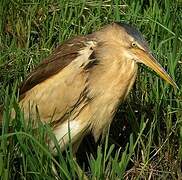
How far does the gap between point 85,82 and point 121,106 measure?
0.40 metres

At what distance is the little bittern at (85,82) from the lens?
8.53 ft

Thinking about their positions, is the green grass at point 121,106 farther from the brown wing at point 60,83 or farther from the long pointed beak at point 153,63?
the long pointed beak at point 153,63

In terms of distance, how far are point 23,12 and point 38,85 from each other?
0.95 meters

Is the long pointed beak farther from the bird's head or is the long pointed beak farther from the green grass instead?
the green grass

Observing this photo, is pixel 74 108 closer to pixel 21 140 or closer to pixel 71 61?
pixel 71 61

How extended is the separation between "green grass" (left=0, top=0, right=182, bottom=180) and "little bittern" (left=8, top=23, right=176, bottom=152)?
0.34 ft

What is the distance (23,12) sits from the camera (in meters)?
3.52

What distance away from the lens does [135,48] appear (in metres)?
2.57

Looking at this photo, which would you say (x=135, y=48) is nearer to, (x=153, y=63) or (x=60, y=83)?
(x=153, y=63)

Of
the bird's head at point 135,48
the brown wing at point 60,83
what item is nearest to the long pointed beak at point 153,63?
the bird's head at point 135,48

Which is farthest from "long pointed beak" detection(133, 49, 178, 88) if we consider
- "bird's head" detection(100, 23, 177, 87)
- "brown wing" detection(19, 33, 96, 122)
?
"brown wing" detection(19, 33, 96, 122)

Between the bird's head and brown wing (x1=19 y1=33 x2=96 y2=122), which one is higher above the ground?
the bird's head

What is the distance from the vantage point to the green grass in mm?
2260

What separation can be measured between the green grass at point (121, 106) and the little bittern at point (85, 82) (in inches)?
4.1
